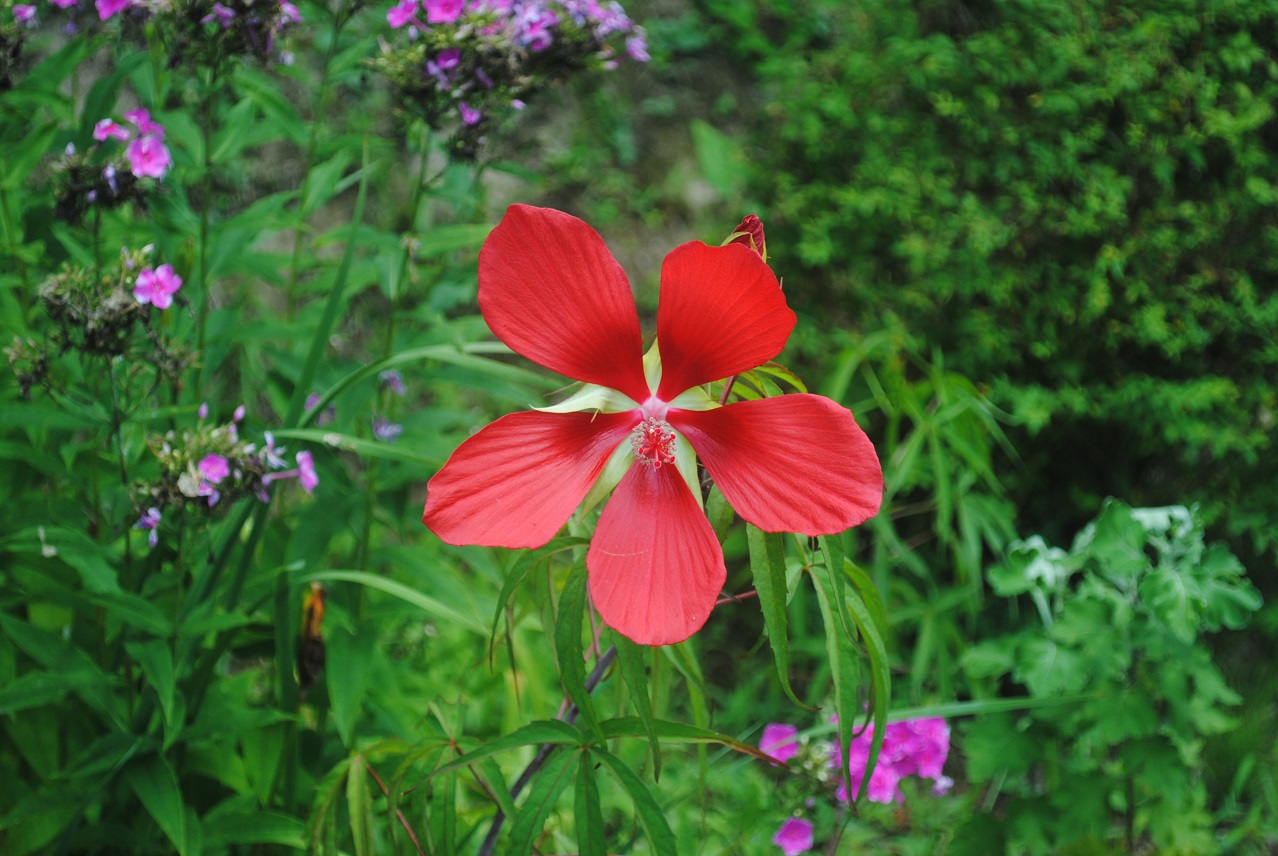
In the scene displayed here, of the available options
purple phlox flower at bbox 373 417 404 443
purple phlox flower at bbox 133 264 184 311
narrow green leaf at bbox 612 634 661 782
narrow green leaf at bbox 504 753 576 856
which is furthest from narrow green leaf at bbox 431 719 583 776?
purple phlox flower at bbox 373 417 404 443

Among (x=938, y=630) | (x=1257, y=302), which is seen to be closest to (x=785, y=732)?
(x=938, y=630)

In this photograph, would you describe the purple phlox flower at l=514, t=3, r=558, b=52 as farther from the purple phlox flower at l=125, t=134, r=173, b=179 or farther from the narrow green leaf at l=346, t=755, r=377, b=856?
the narrow green leaf at l=346, t=755, r=377, b=856

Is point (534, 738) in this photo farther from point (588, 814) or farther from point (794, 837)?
point (794, 837)

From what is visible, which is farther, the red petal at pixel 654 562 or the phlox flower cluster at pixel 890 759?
the phlox flower cluster at pixel 890 759

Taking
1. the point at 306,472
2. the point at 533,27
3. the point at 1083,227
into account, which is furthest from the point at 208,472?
the point at 1083,227

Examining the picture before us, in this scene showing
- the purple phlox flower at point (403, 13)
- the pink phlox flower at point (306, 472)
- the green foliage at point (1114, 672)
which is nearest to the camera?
the pink phlox flower at point (306, 472)

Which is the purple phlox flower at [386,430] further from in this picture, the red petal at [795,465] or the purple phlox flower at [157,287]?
the red petal at [795,465]

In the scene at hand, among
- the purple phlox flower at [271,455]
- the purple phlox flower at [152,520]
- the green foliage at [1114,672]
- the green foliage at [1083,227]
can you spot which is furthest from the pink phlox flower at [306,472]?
the green foliage at [1083,227]
